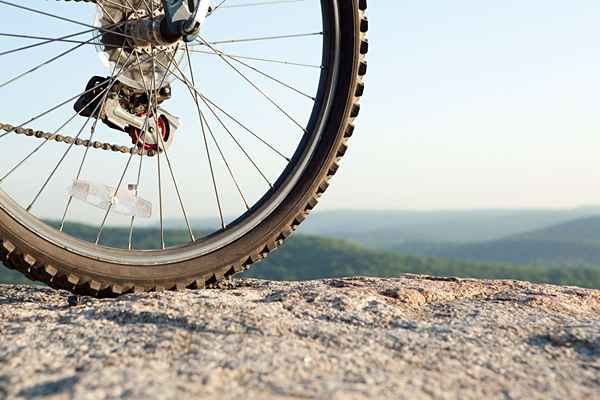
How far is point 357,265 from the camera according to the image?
73.9 meters

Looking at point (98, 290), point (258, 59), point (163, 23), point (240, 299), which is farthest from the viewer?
point (258, 59)

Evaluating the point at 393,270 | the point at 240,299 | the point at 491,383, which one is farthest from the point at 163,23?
the point at 393,270

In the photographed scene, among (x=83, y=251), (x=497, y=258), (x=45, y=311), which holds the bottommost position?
(x=497, y=258)

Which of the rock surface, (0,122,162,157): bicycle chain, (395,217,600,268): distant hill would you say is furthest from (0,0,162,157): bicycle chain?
(395,217,600,268): distant hill

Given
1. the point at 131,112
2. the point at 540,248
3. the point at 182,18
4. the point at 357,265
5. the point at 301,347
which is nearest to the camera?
the point at 301,347

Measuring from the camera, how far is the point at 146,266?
8.94ft

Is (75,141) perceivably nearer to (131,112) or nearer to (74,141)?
(74,141)

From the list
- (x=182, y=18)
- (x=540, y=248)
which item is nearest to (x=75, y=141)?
(x=182, y=18)

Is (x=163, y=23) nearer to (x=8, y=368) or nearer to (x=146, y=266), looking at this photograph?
(x=146, y=266)

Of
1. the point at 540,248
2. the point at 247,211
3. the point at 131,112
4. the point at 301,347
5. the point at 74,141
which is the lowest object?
the point at 540,248

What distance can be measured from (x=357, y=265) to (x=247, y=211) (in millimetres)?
71617

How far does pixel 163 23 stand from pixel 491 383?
2.18 meters

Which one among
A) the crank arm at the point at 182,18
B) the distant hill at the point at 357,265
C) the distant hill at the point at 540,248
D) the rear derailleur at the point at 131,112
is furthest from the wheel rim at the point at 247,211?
the distant hill at the point at 540,248

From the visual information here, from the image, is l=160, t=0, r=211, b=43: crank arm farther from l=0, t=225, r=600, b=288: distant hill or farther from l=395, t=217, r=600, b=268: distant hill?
l=395, t=217, r=600, b=268: distant hill
